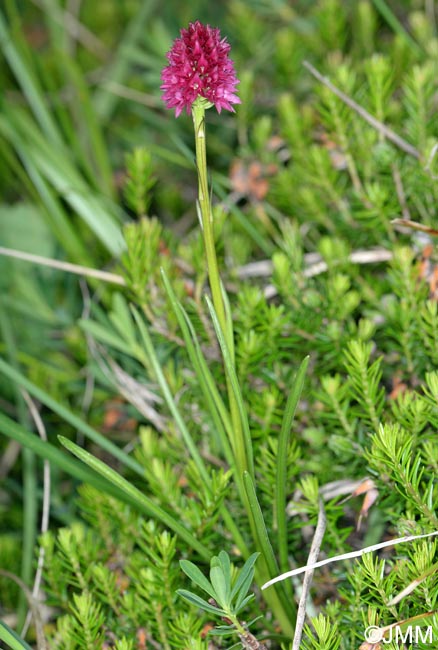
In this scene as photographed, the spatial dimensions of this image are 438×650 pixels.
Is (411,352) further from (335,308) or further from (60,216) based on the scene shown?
(60,216)

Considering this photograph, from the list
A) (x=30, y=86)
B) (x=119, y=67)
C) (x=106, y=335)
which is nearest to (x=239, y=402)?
(x=106, y=335)

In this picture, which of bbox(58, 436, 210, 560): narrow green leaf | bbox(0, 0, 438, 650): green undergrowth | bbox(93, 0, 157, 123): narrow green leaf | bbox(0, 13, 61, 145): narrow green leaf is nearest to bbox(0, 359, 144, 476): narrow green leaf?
bbox(0, 0, 438, 650): green undergrowth

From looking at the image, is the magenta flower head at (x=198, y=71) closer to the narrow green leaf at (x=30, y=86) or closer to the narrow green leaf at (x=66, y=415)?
the narrow green leaf at (x=66, y=415)

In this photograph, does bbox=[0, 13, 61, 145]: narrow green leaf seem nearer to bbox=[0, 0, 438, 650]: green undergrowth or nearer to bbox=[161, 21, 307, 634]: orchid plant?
bbox=[0, 0, 438, 650]: green undergrowth

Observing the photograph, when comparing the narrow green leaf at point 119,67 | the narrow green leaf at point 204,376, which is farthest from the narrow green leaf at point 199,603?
the narrow green leaf at point 119,67

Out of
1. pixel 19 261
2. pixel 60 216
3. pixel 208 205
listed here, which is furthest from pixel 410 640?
pixel 19 261

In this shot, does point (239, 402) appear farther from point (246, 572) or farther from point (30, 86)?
point (30, 86)
